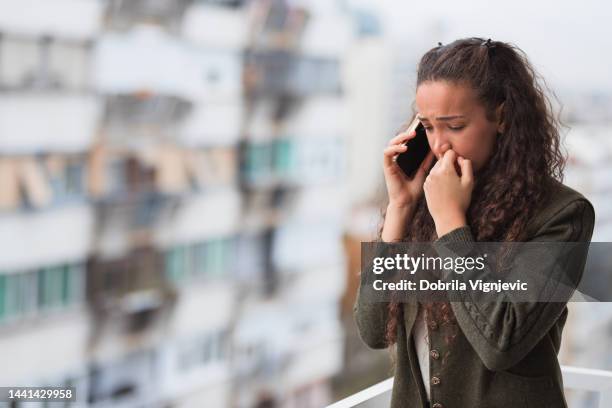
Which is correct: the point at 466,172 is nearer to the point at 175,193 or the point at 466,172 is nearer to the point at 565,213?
the point at 565,213

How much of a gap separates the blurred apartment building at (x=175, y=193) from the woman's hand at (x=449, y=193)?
396 cm

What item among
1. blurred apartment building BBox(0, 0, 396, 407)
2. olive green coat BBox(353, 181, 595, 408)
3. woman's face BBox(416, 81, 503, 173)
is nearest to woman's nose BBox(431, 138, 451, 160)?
woman's face BBox(416, 81, 503, 173)

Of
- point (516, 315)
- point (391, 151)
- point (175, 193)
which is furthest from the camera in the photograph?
point (175, 193)

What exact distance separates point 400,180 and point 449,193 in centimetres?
11

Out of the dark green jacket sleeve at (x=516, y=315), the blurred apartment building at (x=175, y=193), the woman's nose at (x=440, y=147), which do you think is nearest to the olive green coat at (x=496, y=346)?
the dark green jacket sleeve at (x=516, y=315)

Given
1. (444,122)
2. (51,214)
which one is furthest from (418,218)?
(51,214)

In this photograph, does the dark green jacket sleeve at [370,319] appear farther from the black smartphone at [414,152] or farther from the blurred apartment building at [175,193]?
the blurred apartment building at [175,193]

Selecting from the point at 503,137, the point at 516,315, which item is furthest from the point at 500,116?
the point at 516,315

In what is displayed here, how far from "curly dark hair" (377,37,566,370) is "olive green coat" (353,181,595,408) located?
0.02 meters

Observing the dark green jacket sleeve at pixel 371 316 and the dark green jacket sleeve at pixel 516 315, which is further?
the dark green jacket sleeve at pixel 371 316

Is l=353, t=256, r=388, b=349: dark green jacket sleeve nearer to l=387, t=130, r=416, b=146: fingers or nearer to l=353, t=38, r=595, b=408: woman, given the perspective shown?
l=353, t=38, r=595, b=408: woman

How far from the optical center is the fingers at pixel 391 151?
0.93 meters

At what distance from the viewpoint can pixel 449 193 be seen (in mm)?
843

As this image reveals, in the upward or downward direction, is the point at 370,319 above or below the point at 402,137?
below
